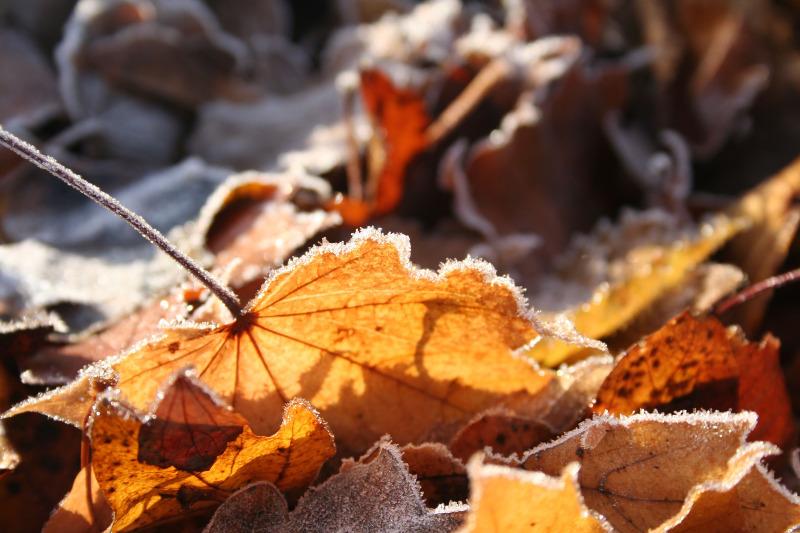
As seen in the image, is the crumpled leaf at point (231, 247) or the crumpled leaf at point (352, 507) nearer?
the crumpled leaf at point (352, 507)

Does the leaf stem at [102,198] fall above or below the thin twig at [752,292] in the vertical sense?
below

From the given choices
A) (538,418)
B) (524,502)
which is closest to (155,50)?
(538,418)

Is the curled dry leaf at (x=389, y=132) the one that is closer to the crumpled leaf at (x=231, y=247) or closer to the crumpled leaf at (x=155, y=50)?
the crumpled leaf at (x=231, y=247)

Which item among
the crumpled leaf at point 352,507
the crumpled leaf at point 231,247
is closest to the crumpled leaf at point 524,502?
the crumpled leaf at point 352,507

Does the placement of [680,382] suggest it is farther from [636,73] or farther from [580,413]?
[636,73]

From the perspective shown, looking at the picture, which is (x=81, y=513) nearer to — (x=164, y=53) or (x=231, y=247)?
(x=231, y=247)

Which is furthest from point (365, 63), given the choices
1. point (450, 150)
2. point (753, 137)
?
point (753, 137)
